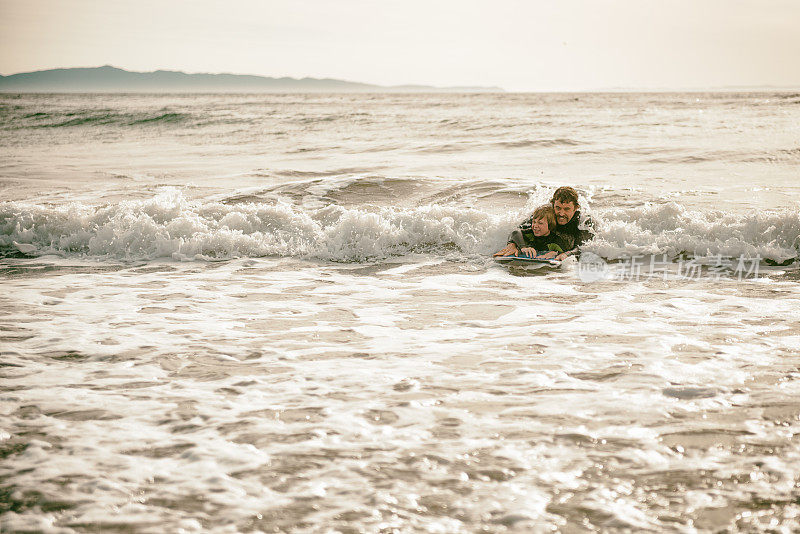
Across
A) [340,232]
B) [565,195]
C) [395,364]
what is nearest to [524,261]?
[565,195]

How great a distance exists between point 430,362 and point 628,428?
4.94 feet

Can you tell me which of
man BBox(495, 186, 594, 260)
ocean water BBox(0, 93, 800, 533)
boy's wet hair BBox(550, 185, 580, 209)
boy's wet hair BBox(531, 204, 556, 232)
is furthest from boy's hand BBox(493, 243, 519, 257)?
boy's wet hair BBox(550, 185, 580, 209)

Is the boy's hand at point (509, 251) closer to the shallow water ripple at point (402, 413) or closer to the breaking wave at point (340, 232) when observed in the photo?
the breaking wave at point (340, 232)

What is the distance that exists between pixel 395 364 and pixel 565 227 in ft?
15.4

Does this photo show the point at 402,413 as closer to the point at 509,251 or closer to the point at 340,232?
the point at 509,251

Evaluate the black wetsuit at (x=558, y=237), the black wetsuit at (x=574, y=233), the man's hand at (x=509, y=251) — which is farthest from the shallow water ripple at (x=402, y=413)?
the black wetsuit at (x=574, y=233)

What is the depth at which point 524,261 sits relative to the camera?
26.5ft

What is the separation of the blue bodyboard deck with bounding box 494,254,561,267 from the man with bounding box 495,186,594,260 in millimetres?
53

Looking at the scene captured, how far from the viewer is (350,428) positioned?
11.3 feet

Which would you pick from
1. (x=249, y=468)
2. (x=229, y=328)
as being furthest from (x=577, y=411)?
(x=229, y=328)

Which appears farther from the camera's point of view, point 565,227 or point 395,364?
point 565,227

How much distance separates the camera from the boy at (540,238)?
820 centimetres

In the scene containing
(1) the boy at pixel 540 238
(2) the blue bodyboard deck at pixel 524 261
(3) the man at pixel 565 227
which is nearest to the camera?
(2) the blue bodyboard deck at pixel 524 261

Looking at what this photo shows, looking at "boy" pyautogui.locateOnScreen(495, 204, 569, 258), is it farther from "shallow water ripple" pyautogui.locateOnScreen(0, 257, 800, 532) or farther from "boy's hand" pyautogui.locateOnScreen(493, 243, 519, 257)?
"shallow water ripple" pyautogui.locateOnScreen(0, 257, 800, 532)
